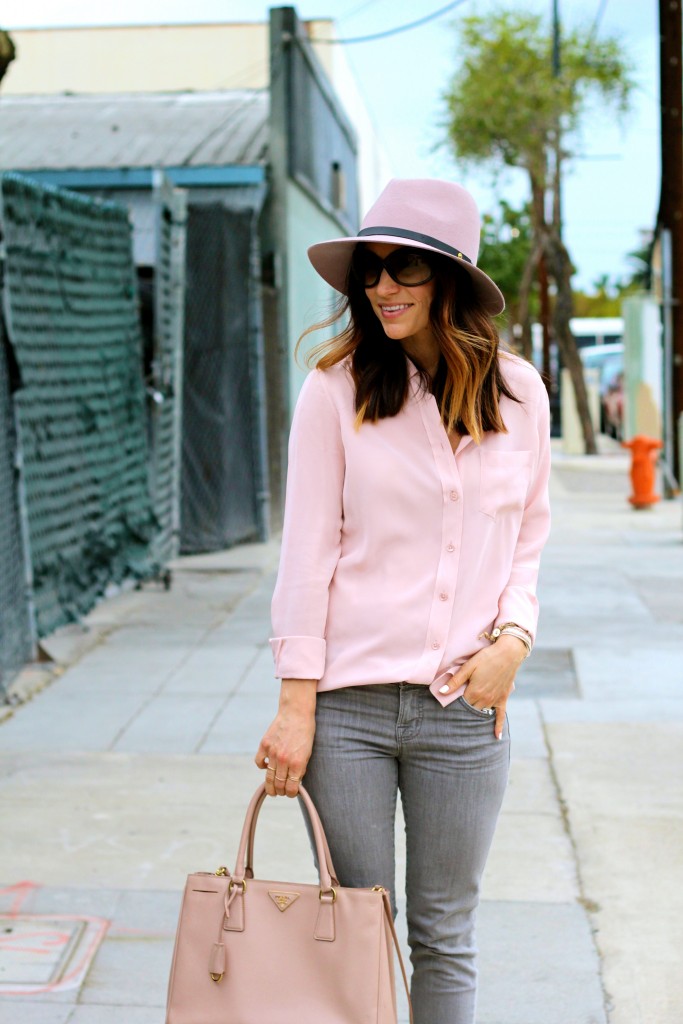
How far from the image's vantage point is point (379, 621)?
97.2 inches

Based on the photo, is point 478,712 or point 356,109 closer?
point 478,712

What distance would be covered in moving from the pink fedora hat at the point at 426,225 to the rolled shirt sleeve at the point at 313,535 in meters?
0.27

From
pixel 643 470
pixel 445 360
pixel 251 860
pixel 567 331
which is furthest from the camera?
pixel 567 331

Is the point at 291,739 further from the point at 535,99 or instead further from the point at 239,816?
the point at 535,99

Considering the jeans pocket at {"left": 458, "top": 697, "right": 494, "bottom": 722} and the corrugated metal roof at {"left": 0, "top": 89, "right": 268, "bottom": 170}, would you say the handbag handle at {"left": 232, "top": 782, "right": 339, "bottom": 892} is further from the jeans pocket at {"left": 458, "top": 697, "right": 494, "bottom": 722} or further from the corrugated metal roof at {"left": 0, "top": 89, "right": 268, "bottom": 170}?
the corrugated metal roof at {"left": 0, "top": 89, "right": 268, "bottom": 170}

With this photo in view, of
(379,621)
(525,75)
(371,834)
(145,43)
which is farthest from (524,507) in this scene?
(145,43)

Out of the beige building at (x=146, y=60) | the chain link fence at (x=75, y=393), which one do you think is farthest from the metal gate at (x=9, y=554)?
the beige building at (x=146, y=60)

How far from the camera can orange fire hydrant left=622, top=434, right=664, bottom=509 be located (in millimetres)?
15461

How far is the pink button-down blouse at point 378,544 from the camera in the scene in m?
2.46

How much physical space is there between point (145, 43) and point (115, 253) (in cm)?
2272

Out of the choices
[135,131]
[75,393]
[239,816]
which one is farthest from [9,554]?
[135,131]

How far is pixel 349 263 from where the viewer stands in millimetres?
2576

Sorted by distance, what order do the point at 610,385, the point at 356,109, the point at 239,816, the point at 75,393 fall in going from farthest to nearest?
the point at 610,385, the point at 356,109, the point at 75,393, the point at 239,816

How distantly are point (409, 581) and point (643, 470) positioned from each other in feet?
44.1
